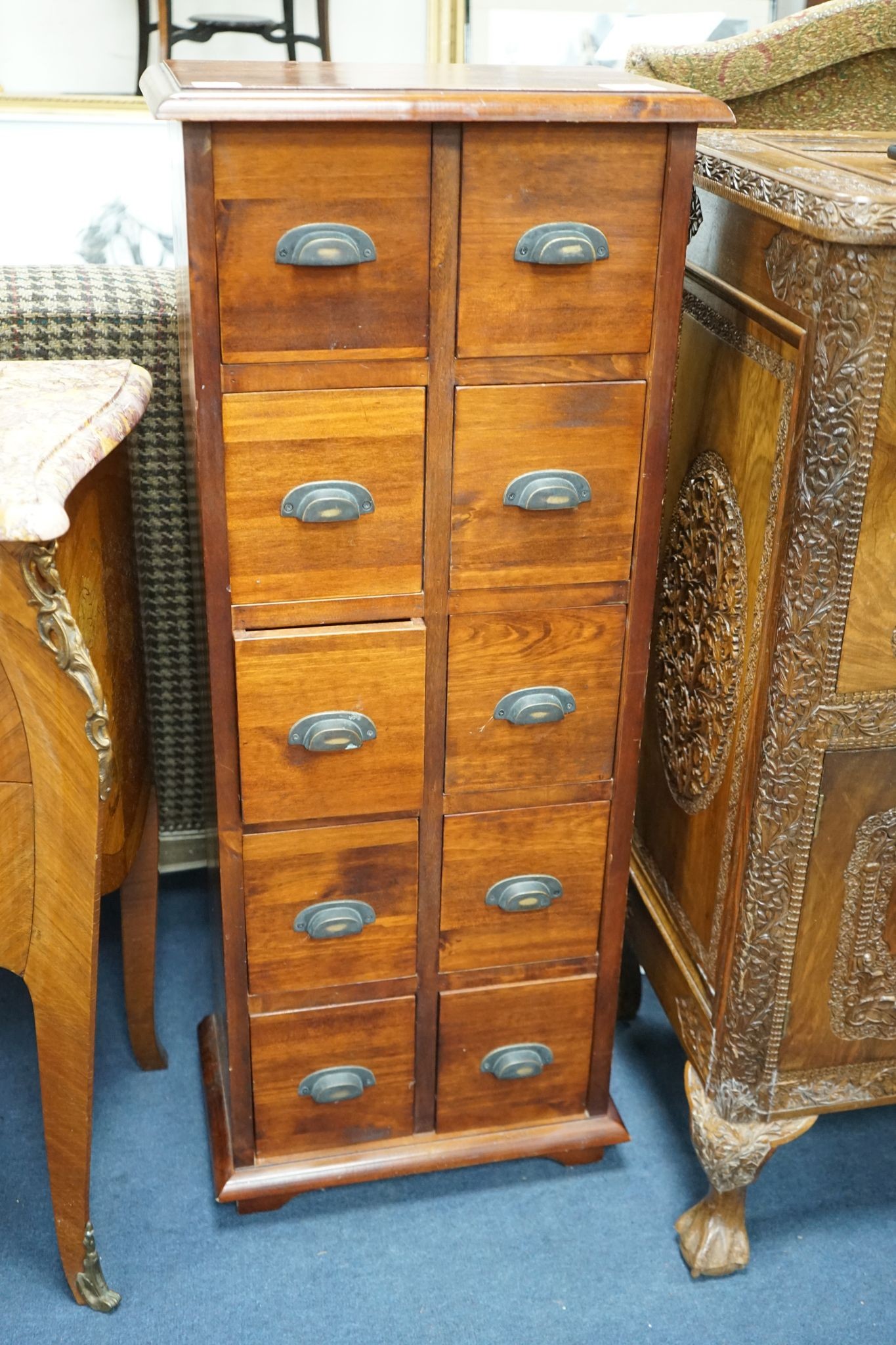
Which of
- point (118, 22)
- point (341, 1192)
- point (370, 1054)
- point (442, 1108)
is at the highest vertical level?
point (118, 22)

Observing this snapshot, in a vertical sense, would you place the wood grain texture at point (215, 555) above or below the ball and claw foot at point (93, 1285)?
above

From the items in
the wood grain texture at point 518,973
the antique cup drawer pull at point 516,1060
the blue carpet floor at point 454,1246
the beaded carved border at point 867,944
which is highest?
the beaded carved border at point 867,944

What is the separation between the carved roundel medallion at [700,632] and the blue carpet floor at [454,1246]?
0.52 metres

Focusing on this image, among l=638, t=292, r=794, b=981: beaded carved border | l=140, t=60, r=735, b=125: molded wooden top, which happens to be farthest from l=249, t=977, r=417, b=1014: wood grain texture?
l=140, t=60, r=735, b=125: molded wooden top

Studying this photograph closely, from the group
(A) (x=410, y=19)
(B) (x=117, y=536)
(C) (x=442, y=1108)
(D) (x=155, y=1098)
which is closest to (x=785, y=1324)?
(C) (x=442, y=1108)

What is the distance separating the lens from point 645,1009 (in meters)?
1.92

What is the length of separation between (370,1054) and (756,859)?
52cm

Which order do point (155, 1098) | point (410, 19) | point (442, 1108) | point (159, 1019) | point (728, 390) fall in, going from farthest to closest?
1. point (410, 19)
2. point (159, 1019)
3. point (155, 1098)
4. point (442, 1108)
5. point (728, 390)

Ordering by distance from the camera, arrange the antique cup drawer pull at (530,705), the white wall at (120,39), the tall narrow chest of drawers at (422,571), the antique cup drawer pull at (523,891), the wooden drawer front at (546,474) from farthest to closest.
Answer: the white wall at (120,39), the antique cup drawer pull at (523,891), the antique cup drawer pull at (530,705), the wooden drawer front at (546,474), the tall narrow chest of drawers at (422,571)

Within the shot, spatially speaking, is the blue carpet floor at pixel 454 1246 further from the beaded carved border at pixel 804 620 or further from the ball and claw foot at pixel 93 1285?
the beaded carved border at pixel 804 620

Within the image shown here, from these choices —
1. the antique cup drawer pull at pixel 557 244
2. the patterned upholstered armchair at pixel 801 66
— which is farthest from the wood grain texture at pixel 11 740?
the patterned upholstered armchair at pixel 801 66

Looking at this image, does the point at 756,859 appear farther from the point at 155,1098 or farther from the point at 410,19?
the point at 410,19

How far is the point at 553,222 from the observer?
1163mm

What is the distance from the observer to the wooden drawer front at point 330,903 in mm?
1385
